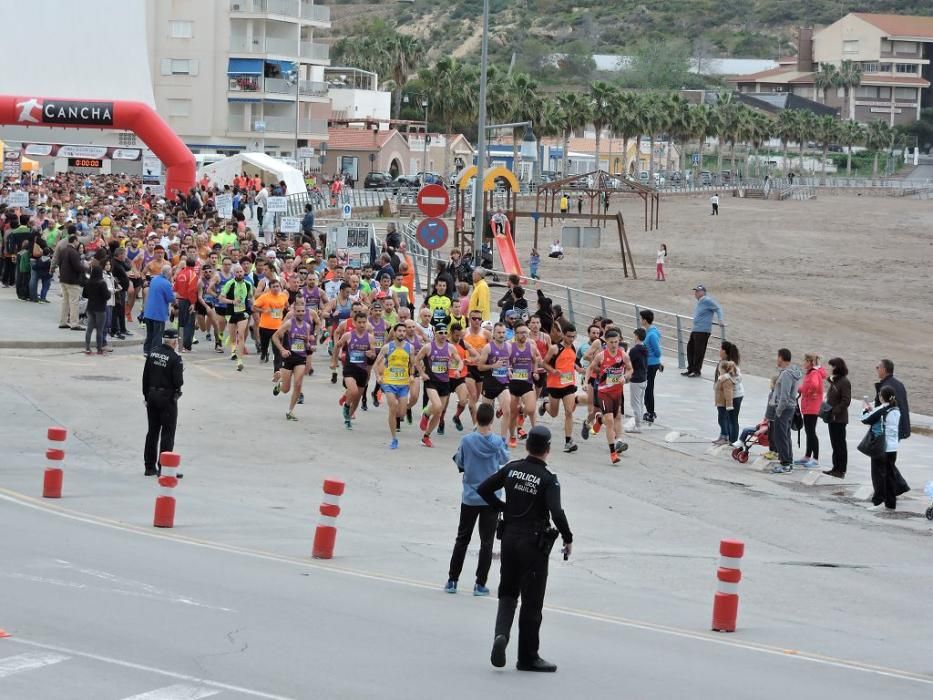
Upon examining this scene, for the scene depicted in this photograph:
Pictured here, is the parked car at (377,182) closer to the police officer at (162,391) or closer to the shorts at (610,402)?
the shorts at (610,402)

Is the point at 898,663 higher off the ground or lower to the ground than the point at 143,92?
lower

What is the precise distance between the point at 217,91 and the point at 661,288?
44.9 metres

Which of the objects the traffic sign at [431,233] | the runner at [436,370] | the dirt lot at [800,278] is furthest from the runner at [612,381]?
the dirt lot at [800,278]

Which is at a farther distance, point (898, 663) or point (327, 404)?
point (327, 404)

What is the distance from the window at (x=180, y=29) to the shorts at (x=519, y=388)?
70.1 metres

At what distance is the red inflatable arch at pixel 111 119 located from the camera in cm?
4444

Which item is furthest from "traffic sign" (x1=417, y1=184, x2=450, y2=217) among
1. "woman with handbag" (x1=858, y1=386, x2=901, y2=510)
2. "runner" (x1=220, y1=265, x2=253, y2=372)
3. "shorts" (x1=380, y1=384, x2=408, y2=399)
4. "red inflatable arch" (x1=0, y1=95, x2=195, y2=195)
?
"red inflatable arch" (x1=0, y1=95, x2=195, y2=195)

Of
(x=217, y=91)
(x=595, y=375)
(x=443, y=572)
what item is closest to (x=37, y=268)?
(x=595, y=375)

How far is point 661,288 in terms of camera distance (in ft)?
155

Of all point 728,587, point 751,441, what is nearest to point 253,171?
point 751,441

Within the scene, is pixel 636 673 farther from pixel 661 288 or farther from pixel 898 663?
pixel 661 288

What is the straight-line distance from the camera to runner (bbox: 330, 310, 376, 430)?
19281 mm

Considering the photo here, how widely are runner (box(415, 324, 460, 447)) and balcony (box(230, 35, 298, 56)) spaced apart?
69340 mm

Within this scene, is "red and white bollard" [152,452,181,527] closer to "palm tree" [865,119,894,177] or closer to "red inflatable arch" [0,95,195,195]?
"red inflatable arch" [0,95,195,195]
